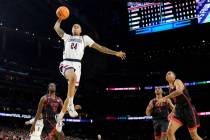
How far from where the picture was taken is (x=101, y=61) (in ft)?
111

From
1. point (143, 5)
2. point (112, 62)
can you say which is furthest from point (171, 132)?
point (112, 62)

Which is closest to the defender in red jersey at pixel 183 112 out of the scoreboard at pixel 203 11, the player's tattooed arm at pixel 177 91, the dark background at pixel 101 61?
the player's tattooed arm at pixel 177 91

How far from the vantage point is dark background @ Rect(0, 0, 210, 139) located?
3058 cm

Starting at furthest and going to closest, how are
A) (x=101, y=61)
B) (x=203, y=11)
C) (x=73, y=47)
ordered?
(x=101, y=61), (x=203, y=11), (x=73, y=47)

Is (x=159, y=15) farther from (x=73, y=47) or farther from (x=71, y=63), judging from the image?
(x=71, y=63)

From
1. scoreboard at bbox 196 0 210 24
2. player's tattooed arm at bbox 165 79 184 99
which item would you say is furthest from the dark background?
player's tattooed arm at bbox 165 79 184 99

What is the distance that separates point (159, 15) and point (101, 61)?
8058 mm

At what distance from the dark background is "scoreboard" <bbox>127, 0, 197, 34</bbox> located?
6.74 feet

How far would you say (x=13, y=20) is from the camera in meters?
31.1

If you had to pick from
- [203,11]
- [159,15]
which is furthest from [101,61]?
[203,11]

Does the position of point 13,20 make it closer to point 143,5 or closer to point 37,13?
point 37,13

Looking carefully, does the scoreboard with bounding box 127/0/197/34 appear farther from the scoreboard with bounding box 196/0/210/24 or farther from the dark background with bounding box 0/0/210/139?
the dark background with bounding box 0/0/210/139

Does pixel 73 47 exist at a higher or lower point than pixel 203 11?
lower

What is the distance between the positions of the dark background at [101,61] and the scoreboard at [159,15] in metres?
2.05
